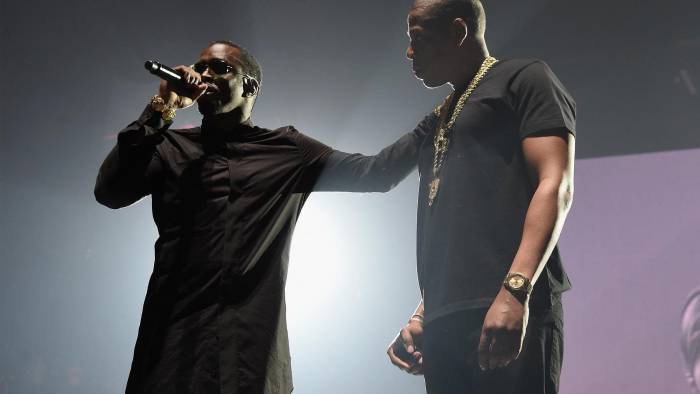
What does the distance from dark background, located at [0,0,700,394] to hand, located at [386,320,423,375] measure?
2.45 meters

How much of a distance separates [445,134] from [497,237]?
30cm

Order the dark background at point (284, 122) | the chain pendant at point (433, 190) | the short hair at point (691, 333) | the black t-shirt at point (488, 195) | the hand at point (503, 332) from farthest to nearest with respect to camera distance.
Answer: the dark background at point (284, 122) → the short hair at point (691, 333) → the chain pendant at point (433, 190) → the black t-shirt at point (488, 195) → the hand at point (503, 332)

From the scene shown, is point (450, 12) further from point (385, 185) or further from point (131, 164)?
point (131, 164)

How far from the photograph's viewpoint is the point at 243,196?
4.84 ft

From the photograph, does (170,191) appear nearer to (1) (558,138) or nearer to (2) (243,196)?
(2) (243,196)

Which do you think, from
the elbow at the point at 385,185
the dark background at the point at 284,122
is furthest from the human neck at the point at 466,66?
the dark background at the point at 284,122

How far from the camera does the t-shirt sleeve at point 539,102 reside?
113 centimetres

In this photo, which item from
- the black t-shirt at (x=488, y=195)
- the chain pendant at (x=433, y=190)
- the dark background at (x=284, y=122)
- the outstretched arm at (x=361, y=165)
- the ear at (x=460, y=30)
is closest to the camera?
the black t-shirt at (x=488, y=195)

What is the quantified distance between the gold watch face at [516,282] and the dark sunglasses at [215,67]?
968mm

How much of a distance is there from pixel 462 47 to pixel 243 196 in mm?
617

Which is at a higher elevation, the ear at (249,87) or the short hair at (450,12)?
the short hair at (450,12)

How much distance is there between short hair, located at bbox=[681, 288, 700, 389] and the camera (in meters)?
2.83

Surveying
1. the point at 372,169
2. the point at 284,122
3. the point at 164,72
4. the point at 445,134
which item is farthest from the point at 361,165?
the point at 284,122

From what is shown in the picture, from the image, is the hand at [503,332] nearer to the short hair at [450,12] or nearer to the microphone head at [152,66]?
the short hair at [450,12]
